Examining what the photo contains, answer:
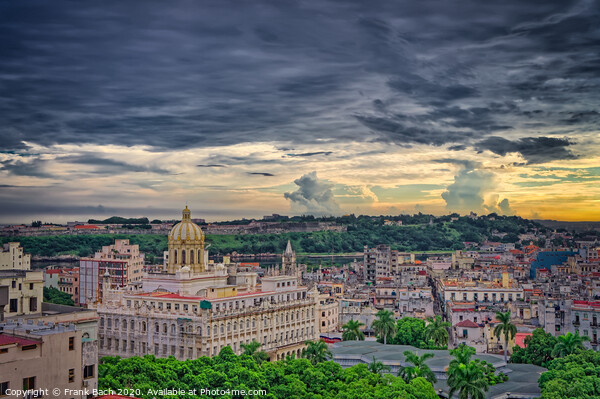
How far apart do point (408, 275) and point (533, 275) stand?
1742 inches

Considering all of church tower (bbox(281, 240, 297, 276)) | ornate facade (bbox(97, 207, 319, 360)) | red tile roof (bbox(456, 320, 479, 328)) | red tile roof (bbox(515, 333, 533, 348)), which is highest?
church tower (bbox(281, 240, 297, 276))

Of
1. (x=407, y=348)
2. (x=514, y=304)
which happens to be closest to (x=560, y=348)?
(x=407, y=348)

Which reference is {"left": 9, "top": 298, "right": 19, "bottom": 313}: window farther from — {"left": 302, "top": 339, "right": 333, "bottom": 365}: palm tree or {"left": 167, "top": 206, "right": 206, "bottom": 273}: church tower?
{"left": 167, "top": 206, "right": 206, "bottom": 273}: church tower

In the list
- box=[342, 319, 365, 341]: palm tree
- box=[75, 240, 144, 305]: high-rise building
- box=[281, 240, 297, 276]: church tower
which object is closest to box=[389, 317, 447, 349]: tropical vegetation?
box=[342, 319, 365, 341]: palm tree

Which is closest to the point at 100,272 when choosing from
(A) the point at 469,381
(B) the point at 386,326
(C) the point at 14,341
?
(B) the point at 386,326

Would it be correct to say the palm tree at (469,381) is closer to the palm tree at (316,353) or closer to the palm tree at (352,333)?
the palm tree at (316,353)

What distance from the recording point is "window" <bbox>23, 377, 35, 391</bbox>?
3844 cm

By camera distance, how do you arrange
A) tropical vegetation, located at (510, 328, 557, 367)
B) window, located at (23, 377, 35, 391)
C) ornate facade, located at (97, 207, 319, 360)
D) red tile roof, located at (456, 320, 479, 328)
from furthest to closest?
1. red tile roof, located at (456, 320, 479, 328)
2. tropical vegetation, located at (510, 328, 557, 367)
3. ornate facade, located at (97, 207, 319, 360)
4. window, located at (23, 377, 35, 391)

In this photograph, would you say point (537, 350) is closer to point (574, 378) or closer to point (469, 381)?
point (574, 378)

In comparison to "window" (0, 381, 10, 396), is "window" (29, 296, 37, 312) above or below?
above

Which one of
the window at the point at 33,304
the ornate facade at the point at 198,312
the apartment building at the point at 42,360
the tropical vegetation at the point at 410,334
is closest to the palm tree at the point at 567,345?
Answer: the tropical vegetation at the point at 410,334

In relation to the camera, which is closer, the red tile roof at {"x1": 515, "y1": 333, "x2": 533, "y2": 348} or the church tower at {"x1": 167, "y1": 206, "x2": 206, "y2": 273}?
the red tile roof at {"x1": 515, "y1": 333, "x2": 533, "y2": 348}

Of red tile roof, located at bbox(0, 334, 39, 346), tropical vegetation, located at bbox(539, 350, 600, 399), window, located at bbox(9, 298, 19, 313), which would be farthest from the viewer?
window, located at bbox(9, 298, 19, 313)

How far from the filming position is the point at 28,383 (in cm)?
3859
